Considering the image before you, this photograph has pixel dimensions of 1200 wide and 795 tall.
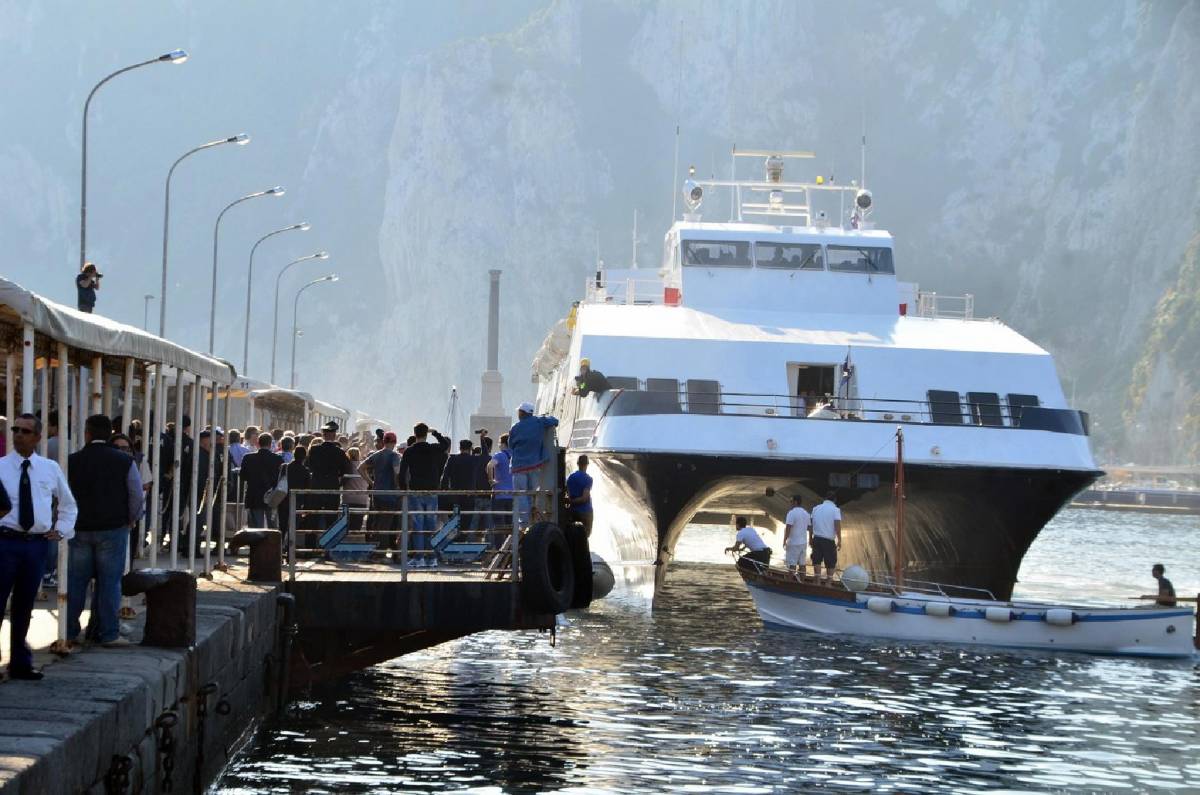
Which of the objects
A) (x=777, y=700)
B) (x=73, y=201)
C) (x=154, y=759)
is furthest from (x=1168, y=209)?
(x=154, y=759)

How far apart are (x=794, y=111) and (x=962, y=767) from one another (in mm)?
130719

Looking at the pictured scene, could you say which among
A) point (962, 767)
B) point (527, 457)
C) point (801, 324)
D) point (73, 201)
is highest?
point (73, 201)

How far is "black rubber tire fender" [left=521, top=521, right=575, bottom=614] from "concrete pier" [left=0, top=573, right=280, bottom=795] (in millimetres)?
2335

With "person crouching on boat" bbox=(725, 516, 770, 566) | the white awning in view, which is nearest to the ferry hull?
"person crouching on boat" bbox=(725, 516, 770, 566)

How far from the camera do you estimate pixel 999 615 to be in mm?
22234

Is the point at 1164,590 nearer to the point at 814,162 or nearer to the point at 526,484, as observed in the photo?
the point at 526,484

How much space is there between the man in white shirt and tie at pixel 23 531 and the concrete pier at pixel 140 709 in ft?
0.98

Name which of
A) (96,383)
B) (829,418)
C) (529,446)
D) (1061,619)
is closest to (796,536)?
(829,418)

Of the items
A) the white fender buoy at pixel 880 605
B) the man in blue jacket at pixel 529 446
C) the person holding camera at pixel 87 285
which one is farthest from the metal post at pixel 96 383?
the white fender buoy at pixel 880 605

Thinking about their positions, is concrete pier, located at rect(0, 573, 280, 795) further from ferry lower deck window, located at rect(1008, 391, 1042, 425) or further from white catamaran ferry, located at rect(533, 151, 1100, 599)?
ferry lower deck window, located at rect(1008, 391, 1042, 425)

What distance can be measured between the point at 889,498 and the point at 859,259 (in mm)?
6669

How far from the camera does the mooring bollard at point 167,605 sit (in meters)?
11.3

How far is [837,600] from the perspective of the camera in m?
23.1

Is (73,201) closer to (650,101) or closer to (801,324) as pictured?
(650,101)
